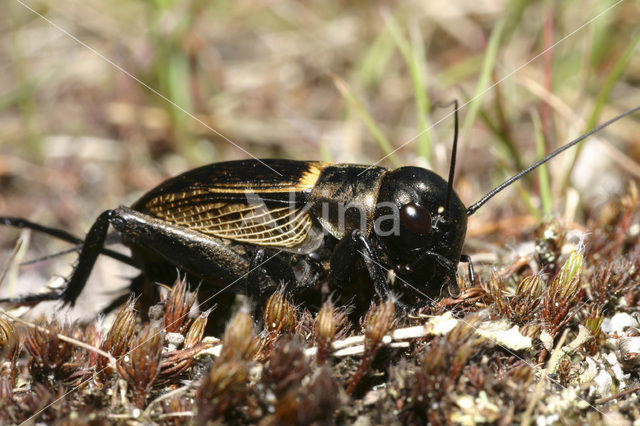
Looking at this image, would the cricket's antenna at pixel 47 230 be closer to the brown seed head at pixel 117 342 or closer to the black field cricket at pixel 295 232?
the black field cricket at pixel 295 232

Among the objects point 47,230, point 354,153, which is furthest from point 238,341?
point 354,153

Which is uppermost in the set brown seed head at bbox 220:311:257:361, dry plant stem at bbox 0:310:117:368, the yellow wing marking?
the yellow wing marking

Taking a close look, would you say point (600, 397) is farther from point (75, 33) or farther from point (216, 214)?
point (75, 33)

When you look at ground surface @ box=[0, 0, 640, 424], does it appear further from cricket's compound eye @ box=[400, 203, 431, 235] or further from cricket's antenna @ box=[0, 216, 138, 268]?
cricket's compound eye @ box=[400, 203, 431, 235]

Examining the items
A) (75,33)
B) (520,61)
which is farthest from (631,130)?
(75,33)

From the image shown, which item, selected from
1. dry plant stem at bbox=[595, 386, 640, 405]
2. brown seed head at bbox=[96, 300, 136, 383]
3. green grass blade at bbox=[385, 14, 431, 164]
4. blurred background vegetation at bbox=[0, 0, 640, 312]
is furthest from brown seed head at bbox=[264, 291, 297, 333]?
green grass blade at bbox=[385, 14, 431, 164]

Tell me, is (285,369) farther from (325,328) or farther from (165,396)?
(165,396)

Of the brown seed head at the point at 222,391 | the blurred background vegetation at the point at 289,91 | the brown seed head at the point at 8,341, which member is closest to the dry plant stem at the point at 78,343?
the brown seed head at the point at 8,341
